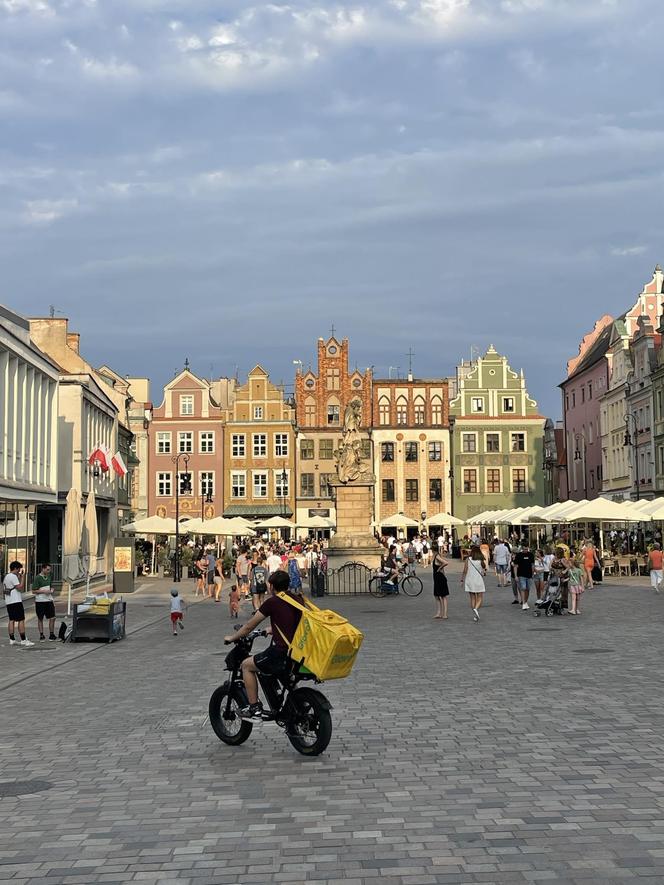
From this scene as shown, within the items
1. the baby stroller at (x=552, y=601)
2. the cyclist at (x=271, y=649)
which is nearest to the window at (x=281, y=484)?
the baby stroller at (x=552, y=601)

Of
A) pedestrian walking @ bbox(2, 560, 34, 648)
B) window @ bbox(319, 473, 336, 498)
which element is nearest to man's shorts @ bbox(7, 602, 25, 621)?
pedestrian walking @ bbox(2, 560, 34, 648)

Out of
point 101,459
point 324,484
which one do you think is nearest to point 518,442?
point 324,484

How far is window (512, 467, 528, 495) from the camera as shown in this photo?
3612 inches

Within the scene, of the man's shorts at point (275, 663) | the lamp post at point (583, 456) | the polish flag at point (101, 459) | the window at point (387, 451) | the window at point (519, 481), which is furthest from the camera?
the window at point (519, 481)

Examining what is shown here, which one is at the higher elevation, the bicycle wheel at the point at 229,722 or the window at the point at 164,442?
the window at the point at 164,442

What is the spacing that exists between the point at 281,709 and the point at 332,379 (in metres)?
80.9

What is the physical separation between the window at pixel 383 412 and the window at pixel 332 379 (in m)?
4.08

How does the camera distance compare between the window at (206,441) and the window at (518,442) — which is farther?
the window at (518,442)

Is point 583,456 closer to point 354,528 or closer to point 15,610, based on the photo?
point 354,528

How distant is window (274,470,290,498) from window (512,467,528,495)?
1974 cm

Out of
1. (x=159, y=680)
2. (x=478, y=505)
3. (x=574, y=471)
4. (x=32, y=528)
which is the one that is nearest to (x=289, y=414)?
(x=478, y=505)

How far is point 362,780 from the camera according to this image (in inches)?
341

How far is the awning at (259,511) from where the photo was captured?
88.5m

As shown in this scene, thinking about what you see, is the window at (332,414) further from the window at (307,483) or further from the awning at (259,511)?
the awning at (259,511)
